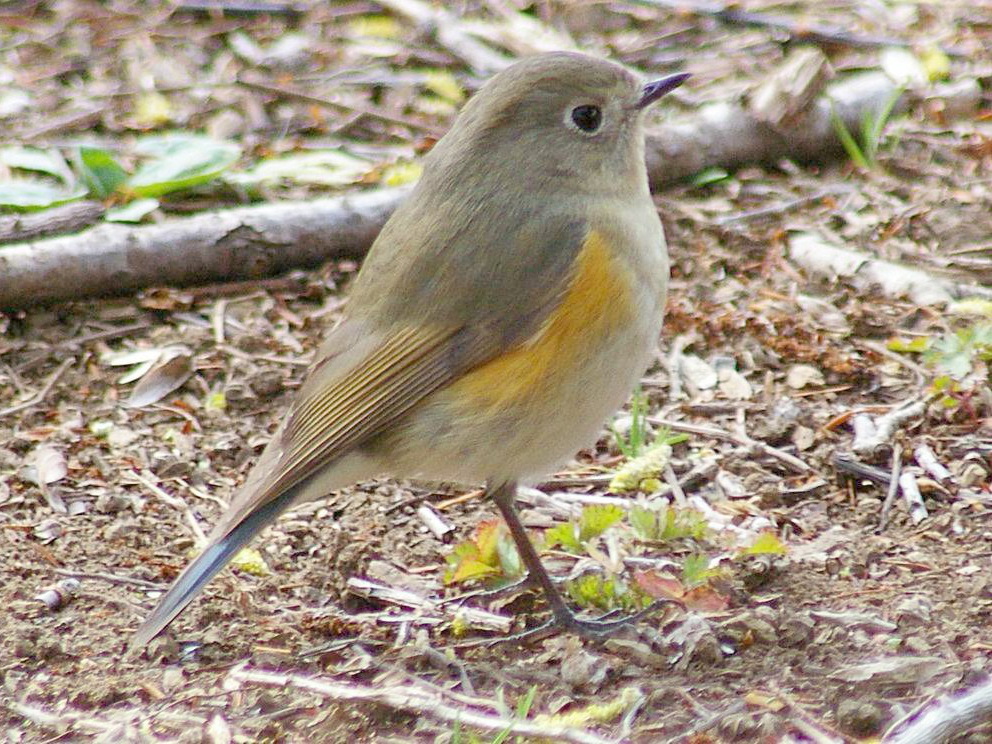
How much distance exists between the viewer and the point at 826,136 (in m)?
6.58

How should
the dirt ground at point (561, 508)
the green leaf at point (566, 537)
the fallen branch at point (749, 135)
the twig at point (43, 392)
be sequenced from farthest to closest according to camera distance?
the fallen branch at point (749, 135), the twig at point (43, 392), the green leaf at point (566, 537), the dirt ground at point (561, 508)

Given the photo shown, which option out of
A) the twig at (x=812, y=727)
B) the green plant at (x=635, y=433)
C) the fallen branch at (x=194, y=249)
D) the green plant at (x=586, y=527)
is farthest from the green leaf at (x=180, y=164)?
the twig at (x=812, y=727)

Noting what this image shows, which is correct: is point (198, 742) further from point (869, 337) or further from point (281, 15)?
point (281, 15)

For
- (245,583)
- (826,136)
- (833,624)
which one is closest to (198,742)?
(245,583)

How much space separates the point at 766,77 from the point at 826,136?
572mm

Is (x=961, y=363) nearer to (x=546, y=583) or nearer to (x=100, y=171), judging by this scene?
(x=546, y=583)

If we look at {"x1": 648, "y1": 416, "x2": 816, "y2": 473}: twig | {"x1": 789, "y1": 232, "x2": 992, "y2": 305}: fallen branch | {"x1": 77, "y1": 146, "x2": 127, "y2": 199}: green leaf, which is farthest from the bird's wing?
{"x1": 77, "y1": 146, "x2": 127, "y2": 199}: green leaf

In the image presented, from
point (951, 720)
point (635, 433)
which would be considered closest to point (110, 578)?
point (635, 433)

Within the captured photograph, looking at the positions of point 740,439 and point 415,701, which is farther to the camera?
point 740,439

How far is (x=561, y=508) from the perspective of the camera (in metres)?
4.65

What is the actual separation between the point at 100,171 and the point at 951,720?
4359 mm

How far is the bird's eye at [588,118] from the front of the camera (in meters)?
4.20

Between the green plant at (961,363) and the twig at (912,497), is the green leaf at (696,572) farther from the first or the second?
the green plant at (961,363)

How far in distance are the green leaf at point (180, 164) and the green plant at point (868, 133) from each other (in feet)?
8.86
